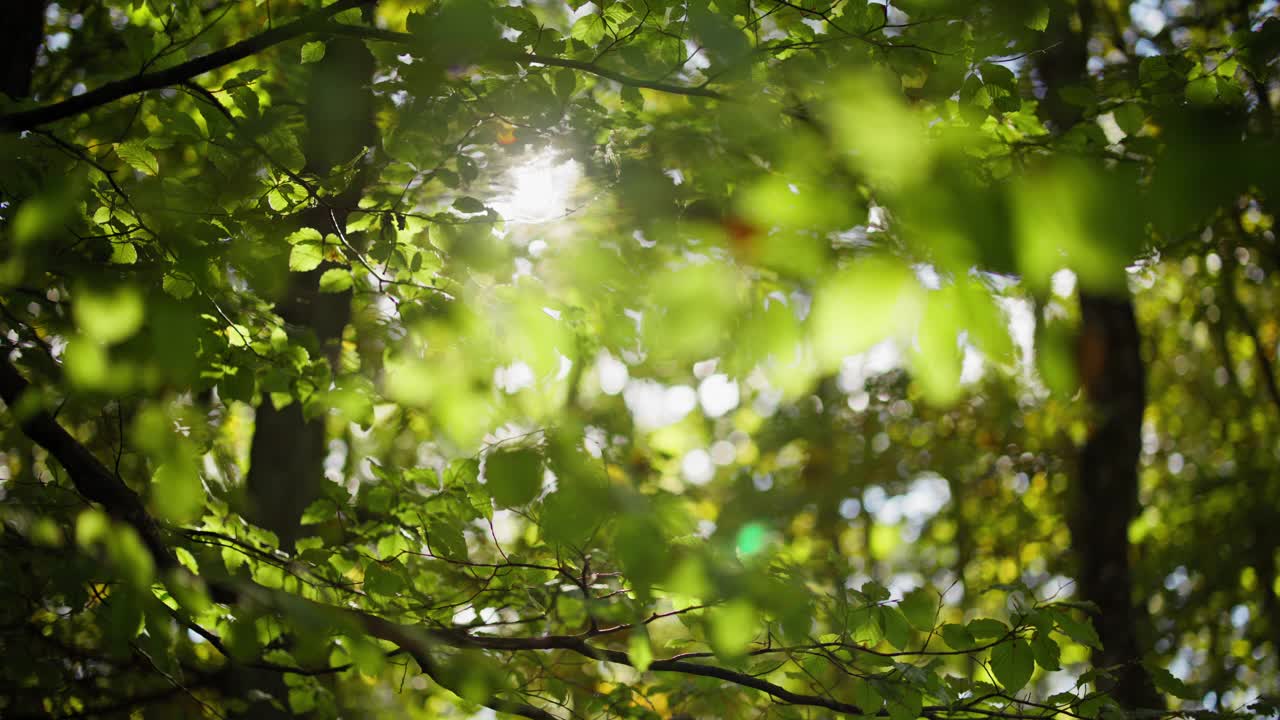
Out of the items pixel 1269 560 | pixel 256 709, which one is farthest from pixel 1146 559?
pixel 256 709

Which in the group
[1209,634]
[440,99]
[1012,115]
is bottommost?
[1209,634]

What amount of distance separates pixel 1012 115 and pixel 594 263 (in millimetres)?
1330

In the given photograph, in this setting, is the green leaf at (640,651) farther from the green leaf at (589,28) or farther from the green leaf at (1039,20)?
the green leaf at (589,28)

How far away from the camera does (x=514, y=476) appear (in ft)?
3.32

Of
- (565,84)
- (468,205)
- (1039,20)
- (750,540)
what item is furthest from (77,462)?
(1039,20)

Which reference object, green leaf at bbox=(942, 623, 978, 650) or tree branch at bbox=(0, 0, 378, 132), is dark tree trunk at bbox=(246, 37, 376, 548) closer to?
tree branch at bbox=(0, 0, 378, 132)

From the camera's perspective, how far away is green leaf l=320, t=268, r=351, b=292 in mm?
2291

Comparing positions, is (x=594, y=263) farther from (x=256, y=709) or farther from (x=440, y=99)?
(x=256, y=709)

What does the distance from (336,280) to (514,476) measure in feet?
5.04

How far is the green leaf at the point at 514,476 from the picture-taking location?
1000 millimetres

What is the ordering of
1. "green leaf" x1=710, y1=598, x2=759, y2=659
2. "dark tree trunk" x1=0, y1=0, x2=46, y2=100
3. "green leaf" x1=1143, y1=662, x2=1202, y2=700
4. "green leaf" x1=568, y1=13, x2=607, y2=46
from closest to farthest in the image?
1. "green leaf" x1=710, y1=598, x2=759, y2=659
2. "green leaf" x1=568, y1=13, x2=607, y2=46
3. "green leaf" x1=1143, y1=662, x2=1202, y2=700
4. "dark tree trunk" x1=0, y1=0, x2=46, y2=100

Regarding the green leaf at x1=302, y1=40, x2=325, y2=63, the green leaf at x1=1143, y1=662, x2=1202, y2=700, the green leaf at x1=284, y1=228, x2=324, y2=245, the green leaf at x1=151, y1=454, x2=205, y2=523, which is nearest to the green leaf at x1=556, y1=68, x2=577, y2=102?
the green leaf at x1=302, y1=40, x2=325, y2=63

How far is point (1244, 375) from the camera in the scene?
8.23 meters

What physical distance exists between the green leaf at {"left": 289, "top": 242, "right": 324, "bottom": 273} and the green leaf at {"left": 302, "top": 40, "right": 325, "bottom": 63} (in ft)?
1.51
